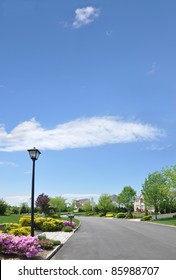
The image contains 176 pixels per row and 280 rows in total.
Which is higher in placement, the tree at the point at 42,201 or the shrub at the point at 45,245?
the tree at the point at 42,201

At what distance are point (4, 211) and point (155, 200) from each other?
4182 cm

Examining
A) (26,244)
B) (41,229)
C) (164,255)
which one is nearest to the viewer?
(26,244)

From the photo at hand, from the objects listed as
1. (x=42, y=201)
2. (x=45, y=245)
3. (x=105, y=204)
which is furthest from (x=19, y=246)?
(x=105, y=204)

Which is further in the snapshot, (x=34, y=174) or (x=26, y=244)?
(x=34, y=174)

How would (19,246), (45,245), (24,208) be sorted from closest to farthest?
(19,246), (45,245), (24,208)

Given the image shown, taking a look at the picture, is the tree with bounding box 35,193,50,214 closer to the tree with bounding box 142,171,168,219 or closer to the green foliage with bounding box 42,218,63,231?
the tree with bounding box 142,171,168,219

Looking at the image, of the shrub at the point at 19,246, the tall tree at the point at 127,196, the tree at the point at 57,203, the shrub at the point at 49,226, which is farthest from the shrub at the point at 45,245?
the tree at the point at 57,203

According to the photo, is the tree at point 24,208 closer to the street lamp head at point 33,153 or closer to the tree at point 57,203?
the tree at point 57,203

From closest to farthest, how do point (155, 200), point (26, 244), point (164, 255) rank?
point (26, 244)
point (164, 255)
point (155, 200)

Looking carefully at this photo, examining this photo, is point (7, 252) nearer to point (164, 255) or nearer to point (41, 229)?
point (164, 255)

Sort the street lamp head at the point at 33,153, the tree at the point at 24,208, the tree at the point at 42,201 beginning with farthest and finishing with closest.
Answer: the tree at the point at 24,208
the tree at the point at 42,201
the street lamp head at the point at 33,153

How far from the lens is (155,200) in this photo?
56438 millimetres

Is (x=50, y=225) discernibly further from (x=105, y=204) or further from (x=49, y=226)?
(x=105, y=204)
